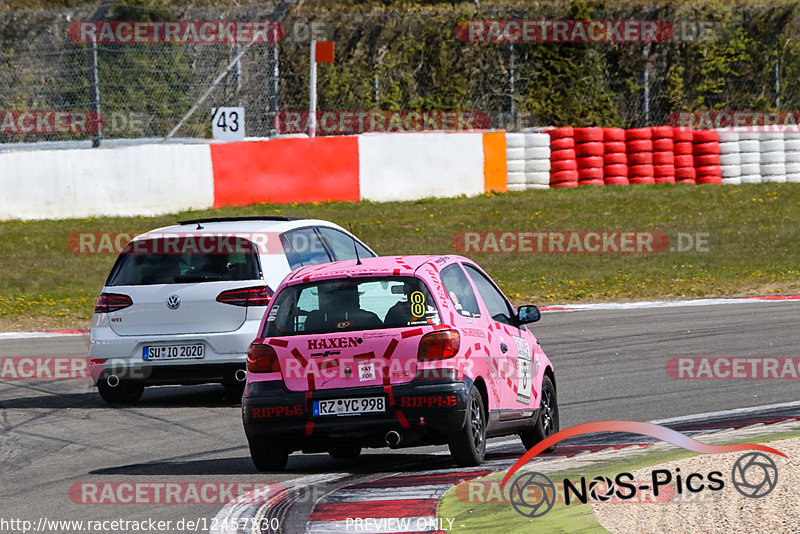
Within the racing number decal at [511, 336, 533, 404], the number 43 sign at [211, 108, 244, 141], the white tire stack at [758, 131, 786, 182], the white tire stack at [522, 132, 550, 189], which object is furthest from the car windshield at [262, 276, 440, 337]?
the white tire stack at [758, 131, 786, 182]

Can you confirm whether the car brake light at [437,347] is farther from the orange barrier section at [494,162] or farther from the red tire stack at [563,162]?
the red tire stack at [563,162]

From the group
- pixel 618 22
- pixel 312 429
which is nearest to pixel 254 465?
pixel 312 429

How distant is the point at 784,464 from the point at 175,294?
5839 mm

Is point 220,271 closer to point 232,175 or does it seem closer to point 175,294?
point 175,294

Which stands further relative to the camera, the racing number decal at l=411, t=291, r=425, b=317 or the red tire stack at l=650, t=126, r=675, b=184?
the red tire stack at l=650, t=126, r=675, b=184

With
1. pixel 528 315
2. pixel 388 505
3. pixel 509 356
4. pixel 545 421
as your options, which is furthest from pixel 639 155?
pixel 388 505

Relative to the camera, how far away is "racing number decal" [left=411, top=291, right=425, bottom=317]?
25.5ft

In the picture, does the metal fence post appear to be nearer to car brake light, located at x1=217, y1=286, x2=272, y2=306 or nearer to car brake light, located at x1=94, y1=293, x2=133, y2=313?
car brake light, located at x1=94, y1=293, x2=133, y2=313

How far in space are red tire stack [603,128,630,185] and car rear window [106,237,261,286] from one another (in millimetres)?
15533

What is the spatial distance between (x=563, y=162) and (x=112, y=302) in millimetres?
16031

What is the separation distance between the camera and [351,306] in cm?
791

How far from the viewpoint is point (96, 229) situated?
73.9ft

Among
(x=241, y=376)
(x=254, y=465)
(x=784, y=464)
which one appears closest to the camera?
(x=784, y=464)

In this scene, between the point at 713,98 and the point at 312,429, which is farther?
the point at 713,98
